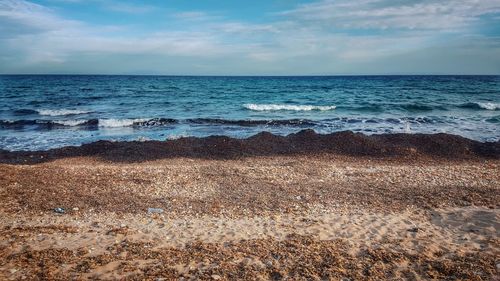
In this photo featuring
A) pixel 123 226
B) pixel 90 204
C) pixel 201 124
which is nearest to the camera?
pixel 123 226

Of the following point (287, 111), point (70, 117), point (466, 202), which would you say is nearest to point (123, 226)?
point (466, 202)

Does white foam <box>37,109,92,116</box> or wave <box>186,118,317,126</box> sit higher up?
white foam <box>37,109,92,116</box>

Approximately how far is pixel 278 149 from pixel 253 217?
6.75 meters

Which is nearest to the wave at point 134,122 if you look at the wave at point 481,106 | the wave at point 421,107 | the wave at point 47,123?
the wave at point 47,123

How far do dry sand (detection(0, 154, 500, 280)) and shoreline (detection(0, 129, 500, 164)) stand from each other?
1.91m

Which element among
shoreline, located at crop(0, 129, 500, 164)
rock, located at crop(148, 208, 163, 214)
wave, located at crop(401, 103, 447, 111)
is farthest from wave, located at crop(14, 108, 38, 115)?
wave, located at crop(401, 103, 447, 111)

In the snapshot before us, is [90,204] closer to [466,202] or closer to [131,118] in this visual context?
[466,202]

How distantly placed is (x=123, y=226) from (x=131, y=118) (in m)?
17.2

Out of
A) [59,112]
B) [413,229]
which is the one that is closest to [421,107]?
[413,229]

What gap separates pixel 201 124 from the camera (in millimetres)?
21016

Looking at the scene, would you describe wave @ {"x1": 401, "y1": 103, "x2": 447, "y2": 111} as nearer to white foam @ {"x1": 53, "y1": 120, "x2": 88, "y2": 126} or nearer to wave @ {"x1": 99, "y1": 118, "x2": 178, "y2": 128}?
wave @ {"x1": 99, "y1": 118, "x2": 178, "y2": 128}

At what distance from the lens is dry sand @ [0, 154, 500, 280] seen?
4887mm

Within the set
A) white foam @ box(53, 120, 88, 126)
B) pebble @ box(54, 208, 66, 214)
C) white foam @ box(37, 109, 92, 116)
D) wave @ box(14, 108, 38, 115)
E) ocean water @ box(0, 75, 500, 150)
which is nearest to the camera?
pebble @ box(54, 208, 66, 214)

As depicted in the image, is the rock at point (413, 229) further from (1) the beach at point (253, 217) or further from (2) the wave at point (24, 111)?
(2) the wave at point (24, 111)
